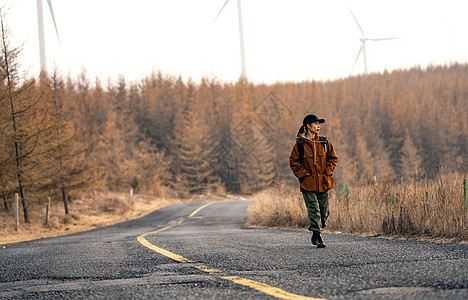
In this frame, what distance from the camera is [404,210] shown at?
335 inches

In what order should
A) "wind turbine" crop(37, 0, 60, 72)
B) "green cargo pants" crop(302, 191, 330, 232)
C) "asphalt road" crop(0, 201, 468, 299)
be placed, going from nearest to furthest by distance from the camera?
1. "asphalt road" crop(0, 201, 468, 299)
2. "green cargo pants" crop(302, 191, 330, 232)
3. "wind turbine" crop(37, 0, 60, 72)

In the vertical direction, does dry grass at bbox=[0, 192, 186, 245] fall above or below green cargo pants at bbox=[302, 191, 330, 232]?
below

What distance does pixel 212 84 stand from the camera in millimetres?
101812

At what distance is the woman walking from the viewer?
6832mm

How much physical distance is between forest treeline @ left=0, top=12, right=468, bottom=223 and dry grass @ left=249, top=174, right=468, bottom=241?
17212 mm

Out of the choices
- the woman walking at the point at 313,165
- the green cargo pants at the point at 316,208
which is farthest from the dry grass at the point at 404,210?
the woman walking at the point at 313,165

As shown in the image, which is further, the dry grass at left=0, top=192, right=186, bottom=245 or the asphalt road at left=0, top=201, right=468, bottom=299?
the dry grass at left=0, top=192, right=186, bottom=245

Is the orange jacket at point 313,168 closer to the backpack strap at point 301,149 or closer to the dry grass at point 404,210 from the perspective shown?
the backpack strap at point 301,149

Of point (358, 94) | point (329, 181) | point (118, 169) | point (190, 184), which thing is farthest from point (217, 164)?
point (329, 181)

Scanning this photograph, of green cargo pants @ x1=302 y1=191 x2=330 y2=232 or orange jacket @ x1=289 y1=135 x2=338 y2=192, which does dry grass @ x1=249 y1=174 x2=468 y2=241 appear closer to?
green cargo pants @ x1=302 y1=191 x2=330 y2=232

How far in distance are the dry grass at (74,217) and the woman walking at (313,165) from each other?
13.2 m

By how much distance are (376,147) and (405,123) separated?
1216 cm

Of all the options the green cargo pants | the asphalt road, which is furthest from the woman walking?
the asphalt road

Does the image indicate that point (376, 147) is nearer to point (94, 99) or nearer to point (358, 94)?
point (358, 94)
